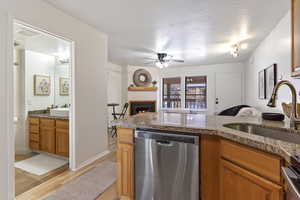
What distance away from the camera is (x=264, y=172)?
1.01 metres

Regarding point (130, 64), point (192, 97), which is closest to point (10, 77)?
point (130, 64)

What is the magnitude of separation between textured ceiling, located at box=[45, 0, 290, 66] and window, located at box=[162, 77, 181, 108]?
126 inches

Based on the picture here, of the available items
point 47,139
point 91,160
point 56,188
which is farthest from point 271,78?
point 47,139

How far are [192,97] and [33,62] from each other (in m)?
5.50

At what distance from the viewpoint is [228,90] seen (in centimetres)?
612

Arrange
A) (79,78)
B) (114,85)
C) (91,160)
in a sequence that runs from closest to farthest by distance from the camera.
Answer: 1. (79,78)
2. (91,160)
3. (114,85)

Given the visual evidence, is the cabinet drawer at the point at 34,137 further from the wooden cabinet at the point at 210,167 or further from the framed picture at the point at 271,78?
the framed picture at the point at 271,78

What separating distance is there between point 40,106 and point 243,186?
165 inches

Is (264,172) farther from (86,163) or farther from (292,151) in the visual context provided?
(86,163)

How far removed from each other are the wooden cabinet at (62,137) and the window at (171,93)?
15.6 feet

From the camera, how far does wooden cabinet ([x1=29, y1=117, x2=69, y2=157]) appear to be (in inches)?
116

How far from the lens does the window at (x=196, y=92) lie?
6.59m

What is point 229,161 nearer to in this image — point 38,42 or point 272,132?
point 272,132

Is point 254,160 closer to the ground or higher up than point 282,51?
closer to the ground
